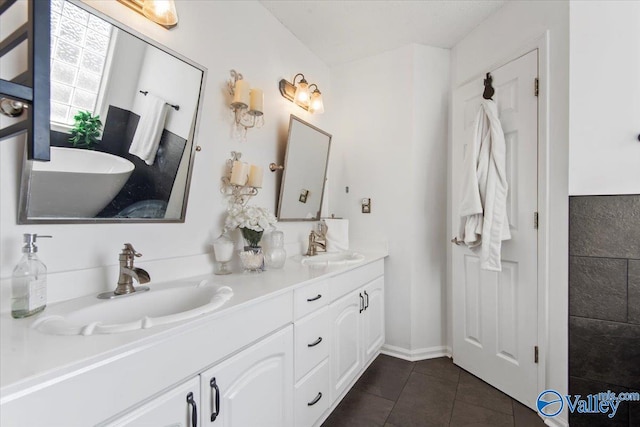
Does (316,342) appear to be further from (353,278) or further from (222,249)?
(222,249)

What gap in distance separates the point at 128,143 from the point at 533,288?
2.20 m

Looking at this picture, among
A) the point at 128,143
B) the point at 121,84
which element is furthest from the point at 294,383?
the point at 121,84

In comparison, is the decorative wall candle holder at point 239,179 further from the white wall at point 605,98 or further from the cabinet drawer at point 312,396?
the white wall at point 605,98

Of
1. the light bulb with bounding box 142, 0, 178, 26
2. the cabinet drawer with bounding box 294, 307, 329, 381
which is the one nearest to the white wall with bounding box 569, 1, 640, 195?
the cabinet drawer with bounding box 294, 307, 329, 381

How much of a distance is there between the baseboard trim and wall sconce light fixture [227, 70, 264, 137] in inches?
77.7

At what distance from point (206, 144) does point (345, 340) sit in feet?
4.37

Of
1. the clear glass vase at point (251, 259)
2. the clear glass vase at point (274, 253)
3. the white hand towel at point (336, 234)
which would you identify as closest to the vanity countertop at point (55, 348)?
the clear glass vase at point (251, 259)

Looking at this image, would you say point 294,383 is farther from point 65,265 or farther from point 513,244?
point 513,244

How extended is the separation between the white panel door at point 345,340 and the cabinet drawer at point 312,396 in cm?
8

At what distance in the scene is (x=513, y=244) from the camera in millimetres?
1808

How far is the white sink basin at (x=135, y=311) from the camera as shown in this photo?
74 centimetres

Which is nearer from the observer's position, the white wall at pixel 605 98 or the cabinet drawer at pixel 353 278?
the white wall at pixel 605 98

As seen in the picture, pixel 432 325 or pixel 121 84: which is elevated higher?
pixel 121 84

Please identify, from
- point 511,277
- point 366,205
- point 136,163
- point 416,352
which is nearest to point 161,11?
point 136,163
